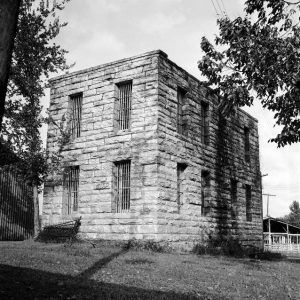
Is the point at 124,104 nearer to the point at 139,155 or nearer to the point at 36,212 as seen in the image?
the point at 139,155

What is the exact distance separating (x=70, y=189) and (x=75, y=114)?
3.37 m

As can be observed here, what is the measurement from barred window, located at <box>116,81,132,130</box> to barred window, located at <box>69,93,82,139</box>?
6.87ft

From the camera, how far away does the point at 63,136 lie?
56.7 feet

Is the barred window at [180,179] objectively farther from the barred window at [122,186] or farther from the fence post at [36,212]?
the fence post at [36,212]

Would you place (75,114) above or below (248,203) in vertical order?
above

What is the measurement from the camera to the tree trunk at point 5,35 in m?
3.40

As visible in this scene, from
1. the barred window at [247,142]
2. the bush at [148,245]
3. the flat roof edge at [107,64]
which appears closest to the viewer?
the bush at [148,245]

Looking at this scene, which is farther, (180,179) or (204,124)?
(204,124)

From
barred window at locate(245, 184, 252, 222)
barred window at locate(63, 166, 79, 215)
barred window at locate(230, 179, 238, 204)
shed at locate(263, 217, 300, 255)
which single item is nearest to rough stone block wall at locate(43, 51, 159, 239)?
barred window at locate(63, 166, 79, 215)

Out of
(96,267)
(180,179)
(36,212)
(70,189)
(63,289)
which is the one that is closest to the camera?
(63,289)

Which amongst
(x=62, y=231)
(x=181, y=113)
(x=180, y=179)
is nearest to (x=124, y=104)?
(x=181, y=113)

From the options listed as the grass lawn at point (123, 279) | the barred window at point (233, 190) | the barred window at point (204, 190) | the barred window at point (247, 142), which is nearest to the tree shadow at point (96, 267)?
the grass lawn at point (123, 279)

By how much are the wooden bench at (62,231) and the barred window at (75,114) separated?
3836 millimetres

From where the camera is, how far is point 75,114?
58.9ft
